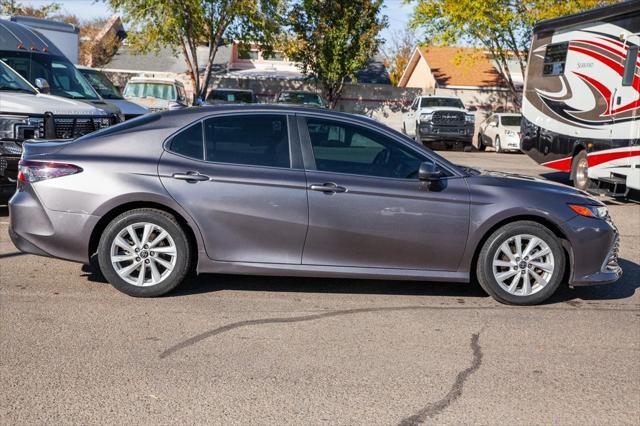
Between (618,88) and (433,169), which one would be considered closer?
(433,169)

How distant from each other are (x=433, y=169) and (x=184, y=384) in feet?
9.34

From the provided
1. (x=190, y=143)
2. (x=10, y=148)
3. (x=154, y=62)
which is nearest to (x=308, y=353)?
(x=190, y=143)

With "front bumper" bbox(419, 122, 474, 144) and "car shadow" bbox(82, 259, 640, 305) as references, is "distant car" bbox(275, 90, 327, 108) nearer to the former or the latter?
"front bumper" bbox(419, 122, 474, 144)

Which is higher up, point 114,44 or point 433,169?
point 114,44

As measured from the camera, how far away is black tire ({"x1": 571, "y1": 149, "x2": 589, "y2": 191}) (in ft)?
47.4

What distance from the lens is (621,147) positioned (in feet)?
43.1

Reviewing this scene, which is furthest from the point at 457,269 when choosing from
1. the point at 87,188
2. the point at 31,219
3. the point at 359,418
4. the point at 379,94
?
the point at 379,94

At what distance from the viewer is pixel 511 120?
95.2 feet

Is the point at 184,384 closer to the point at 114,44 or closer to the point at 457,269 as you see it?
the point at 457,269

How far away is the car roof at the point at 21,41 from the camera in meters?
12.2

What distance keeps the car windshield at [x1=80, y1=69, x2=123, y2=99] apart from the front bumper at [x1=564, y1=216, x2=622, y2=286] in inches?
477

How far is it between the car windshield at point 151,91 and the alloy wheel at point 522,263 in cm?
1693

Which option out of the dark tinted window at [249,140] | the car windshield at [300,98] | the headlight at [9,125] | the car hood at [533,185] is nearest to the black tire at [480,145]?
the car windshield at [300,98]

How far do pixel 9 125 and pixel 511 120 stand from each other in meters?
22.7
